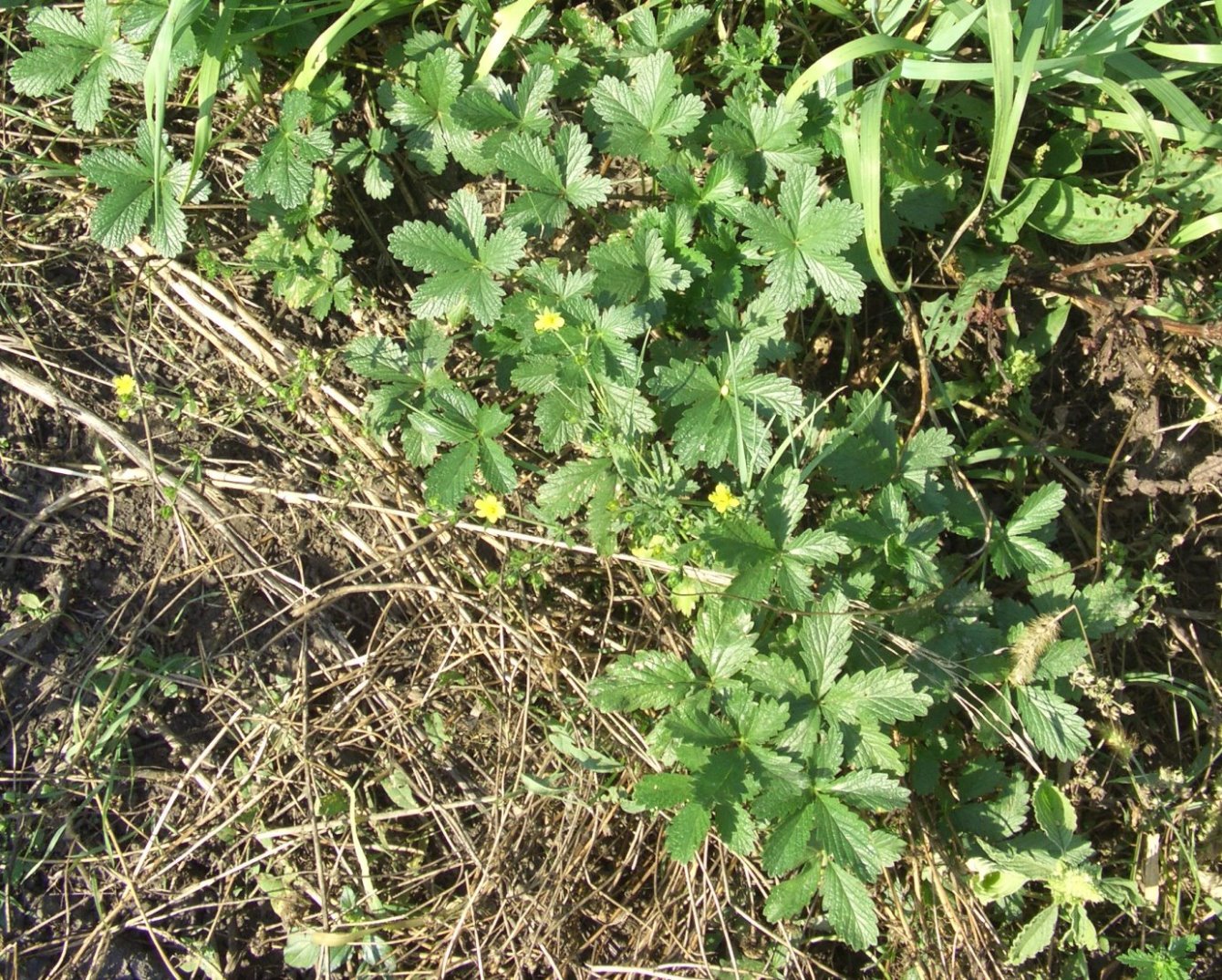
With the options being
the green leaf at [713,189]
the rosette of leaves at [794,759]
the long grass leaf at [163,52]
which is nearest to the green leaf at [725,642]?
the rosette of leaves at [794,759]

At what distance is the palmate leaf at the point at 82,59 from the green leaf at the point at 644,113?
114 centimetres

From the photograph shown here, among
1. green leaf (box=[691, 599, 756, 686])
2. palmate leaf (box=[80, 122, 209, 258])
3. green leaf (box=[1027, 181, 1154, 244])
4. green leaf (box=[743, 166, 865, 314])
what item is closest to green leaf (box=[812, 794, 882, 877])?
green leaf (box=[691, 599, 756, 686])

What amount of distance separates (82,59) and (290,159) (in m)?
0.56

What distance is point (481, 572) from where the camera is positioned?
103 inches

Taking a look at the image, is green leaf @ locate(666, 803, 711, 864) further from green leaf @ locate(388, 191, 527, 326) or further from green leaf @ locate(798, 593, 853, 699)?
green leaf @ locate(388, 191, 527, 326)

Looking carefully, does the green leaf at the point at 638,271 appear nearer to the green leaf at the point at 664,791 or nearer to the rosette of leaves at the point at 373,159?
the rosette of leaves at the point at 373,159

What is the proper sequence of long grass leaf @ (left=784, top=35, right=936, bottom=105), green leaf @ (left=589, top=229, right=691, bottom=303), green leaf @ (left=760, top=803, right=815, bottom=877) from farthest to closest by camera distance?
green leaf @ (left=589, top=229, right=691, bottom=303)
long grass leaf @ (left=784, top=35, right=936, bottom=105)
green leaf @ (left=760, top=803, right=815, bottom=877)

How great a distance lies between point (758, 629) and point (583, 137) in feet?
4.03

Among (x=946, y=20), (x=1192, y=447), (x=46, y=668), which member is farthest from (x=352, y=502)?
(x=1192, y=447)

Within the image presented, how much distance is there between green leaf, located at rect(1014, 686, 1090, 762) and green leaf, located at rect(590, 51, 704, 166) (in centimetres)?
155

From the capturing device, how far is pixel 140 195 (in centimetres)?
246

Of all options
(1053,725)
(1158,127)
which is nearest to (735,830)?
(1053,725)

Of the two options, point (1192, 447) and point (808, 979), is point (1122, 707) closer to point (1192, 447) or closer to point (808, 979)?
point (1192, 447)

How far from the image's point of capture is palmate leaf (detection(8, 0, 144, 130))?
95.7 inches
